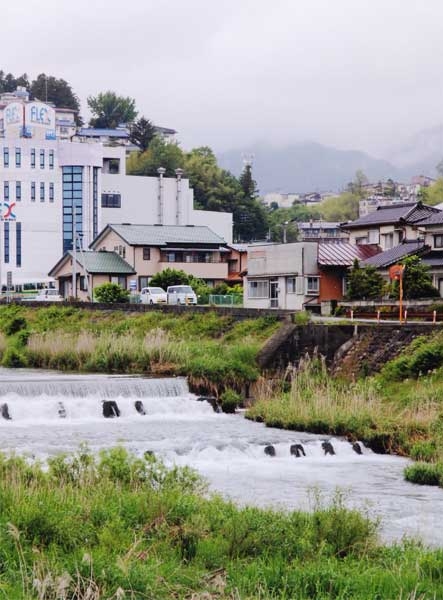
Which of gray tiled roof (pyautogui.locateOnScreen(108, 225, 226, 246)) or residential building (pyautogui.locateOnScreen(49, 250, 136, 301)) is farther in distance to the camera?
gray tiled roof (pyautogui.locateOnScreen(108, 225, 226, 246))

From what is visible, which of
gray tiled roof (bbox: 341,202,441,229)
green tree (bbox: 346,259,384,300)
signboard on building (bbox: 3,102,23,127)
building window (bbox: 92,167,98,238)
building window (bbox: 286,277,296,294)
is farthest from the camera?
signboard on building (bbox: 3,102,23,127)

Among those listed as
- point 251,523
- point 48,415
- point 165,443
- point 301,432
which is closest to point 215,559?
point 251,523

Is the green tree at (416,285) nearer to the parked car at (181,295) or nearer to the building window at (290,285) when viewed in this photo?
the building window at (290,285)

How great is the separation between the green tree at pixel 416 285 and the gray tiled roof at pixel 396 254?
396 cm

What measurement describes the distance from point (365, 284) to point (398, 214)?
11978 mm

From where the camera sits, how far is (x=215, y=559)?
11.1 metres

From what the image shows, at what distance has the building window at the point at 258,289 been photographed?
47875 mm

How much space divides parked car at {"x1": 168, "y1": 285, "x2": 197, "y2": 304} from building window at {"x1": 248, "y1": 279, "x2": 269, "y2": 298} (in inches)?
125

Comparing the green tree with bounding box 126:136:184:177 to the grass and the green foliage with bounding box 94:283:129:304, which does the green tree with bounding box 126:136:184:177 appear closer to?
the green foliage with bounding box 94:283:129:304

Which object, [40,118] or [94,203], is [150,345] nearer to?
[94,203]

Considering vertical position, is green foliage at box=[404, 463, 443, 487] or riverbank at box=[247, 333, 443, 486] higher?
riverbank at box=[247, 333, 443, 486]

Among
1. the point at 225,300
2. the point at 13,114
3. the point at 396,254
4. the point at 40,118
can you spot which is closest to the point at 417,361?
the point at 396,254

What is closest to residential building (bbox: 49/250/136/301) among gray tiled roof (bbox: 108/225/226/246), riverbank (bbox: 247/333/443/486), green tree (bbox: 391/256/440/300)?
gray tiled roof (bbox: 108/225/226/246)

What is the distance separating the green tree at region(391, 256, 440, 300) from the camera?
40.8 m
